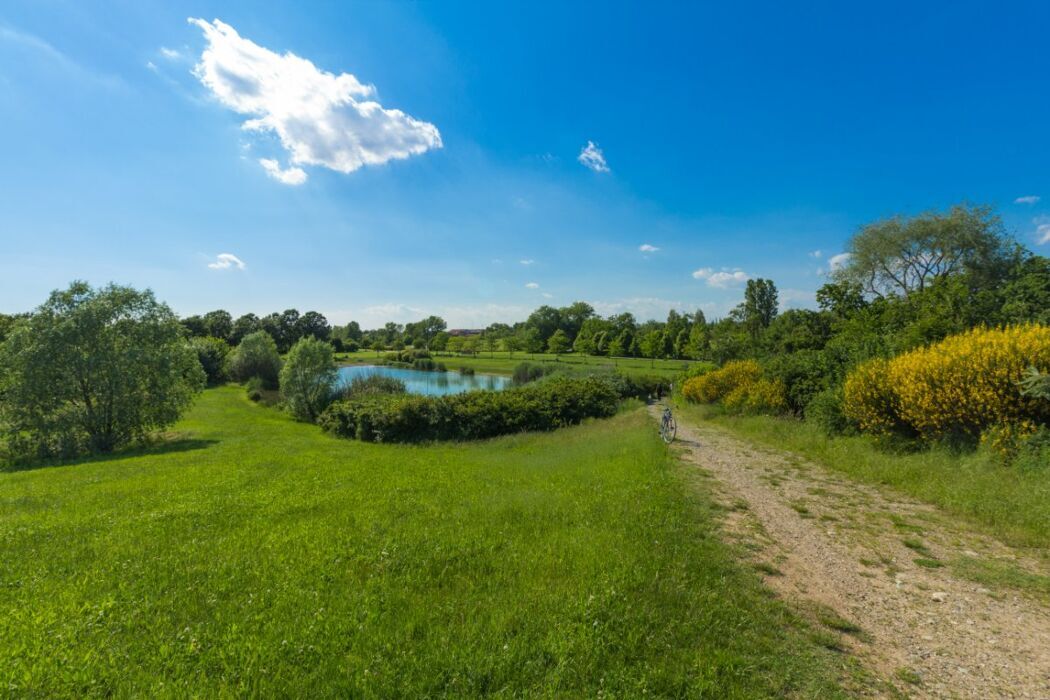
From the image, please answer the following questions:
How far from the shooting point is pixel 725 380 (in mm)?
23984

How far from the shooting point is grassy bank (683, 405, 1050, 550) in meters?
6.82

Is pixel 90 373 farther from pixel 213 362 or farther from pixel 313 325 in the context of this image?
pixel 313 325

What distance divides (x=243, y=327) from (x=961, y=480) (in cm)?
10367

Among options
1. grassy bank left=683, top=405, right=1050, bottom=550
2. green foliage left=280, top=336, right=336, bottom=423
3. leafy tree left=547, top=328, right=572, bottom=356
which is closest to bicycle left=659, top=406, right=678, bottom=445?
grassy bank left=683, top=405, right=1050, bottom=550

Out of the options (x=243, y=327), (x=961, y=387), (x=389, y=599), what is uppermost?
(x=243, y=327)

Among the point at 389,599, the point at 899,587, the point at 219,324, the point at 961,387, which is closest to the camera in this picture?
the point at 389,599

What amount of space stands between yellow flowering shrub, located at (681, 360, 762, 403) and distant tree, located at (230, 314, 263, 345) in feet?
286

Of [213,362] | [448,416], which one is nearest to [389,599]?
[448,416]

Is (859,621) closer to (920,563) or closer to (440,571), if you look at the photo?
(920,563)

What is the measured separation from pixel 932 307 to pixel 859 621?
65.3ft

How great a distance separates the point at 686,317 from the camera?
299ft

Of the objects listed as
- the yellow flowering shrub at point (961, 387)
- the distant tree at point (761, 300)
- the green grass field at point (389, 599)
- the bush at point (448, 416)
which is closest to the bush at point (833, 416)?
the yellow flowering shrub at point (961, 387)

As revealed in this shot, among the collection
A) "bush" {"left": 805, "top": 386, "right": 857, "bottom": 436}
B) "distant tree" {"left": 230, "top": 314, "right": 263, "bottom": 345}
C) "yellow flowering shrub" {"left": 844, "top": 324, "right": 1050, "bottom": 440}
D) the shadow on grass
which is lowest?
the shadow on grass

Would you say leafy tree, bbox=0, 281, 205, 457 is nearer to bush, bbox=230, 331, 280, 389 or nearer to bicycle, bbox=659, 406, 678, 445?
bicycle, bbox=659, 406, 678, 445
